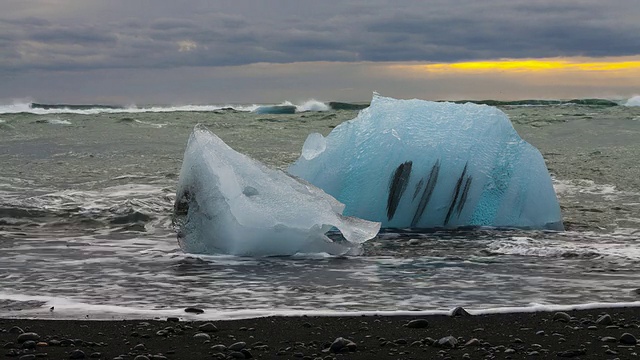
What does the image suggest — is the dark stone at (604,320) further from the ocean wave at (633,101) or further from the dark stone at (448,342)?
the ocean wave at (633,101)

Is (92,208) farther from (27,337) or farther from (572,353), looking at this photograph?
(572,353)

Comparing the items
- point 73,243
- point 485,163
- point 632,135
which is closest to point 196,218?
point 73,243

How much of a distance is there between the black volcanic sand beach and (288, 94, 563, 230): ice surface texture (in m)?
4.06

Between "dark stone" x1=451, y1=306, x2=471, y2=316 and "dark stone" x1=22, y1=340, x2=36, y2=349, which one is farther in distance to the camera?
"dark stone" x1=451, y1=306, x2=471, y2=316

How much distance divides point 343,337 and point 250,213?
310 centimetres

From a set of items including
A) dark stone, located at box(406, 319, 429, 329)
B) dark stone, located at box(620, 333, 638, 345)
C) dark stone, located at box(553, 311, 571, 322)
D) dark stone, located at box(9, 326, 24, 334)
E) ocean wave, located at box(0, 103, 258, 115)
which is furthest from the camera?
ocean wave, located at box(0, 103, 258, 115)

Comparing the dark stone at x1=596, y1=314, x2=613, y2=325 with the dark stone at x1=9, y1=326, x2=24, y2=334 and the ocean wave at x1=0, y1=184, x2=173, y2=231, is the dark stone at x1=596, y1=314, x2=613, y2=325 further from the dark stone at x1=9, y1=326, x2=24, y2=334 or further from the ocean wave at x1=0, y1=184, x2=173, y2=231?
the ocean wave at x1=0, y1=184, x2=173, y2=231

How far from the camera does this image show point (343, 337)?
15.5 ft

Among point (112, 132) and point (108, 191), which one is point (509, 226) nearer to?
point (108, 191)

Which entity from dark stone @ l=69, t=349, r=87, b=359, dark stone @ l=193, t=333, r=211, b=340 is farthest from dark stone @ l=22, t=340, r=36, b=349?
dark stone @ l=193, t=333, r=211, b=340

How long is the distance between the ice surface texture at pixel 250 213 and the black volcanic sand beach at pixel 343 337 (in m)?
2.46

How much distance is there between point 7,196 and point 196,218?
17.1 feet

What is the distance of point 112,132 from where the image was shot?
25953 millimetres

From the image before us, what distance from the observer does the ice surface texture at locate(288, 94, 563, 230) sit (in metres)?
9.38
